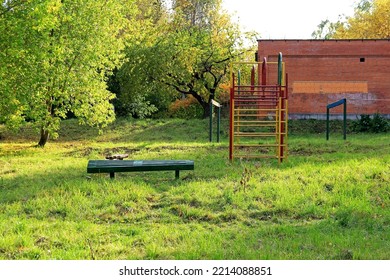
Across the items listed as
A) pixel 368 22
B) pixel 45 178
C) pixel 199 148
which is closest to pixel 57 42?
pixel 199 148

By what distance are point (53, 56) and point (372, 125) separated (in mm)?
13704

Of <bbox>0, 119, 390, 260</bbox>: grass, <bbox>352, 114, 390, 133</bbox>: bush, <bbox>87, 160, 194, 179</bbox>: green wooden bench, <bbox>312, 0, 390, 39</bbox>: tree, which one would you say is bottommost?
<bbox>0, 119, 390, 260</bbox>: grass

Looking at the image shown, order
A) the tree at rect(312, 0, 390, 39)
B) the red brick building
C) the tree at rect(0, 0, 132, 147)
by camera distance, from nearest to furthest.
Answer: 1. the tree at rect(0, 0, 132, 147)
2. the red brick building
3. the tree at rect(312, 0, 390, 39)

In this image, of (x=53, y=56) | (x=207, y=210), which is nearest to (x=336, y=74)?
(x=53, y=56)

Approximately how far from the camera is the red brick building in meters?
25.9

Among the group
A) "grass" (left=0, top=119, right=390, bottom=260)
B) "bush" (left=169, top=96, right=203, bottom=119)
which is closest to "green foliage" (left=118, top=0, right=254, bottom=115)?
"bush" (left=169, top=96, right=203, bottom=119)

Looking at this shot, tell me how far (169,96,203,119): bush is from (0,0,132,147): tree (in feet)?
36.1

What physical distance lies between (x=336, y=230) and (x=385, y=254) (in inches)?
44.6

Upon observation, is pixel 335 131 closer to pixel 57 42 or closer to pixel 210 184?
pixel 57 42

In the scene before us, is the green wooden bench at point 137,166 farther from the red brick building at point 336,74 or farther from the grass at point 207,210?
the red brick building at point 336,74

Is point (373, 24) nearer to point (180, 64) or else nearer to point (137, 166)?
point (180, 64)

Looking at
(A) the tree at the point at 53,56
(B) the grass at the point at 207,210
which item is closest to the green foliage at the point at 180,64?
(A) the tree at the point at 53,56

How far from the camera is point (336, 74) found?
26.1 meters

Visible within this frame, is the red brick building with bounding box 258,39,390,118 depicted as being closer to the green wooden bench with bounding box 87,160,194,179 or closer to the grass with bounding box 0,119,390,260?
the grass with bounding box 0,119,390,260
